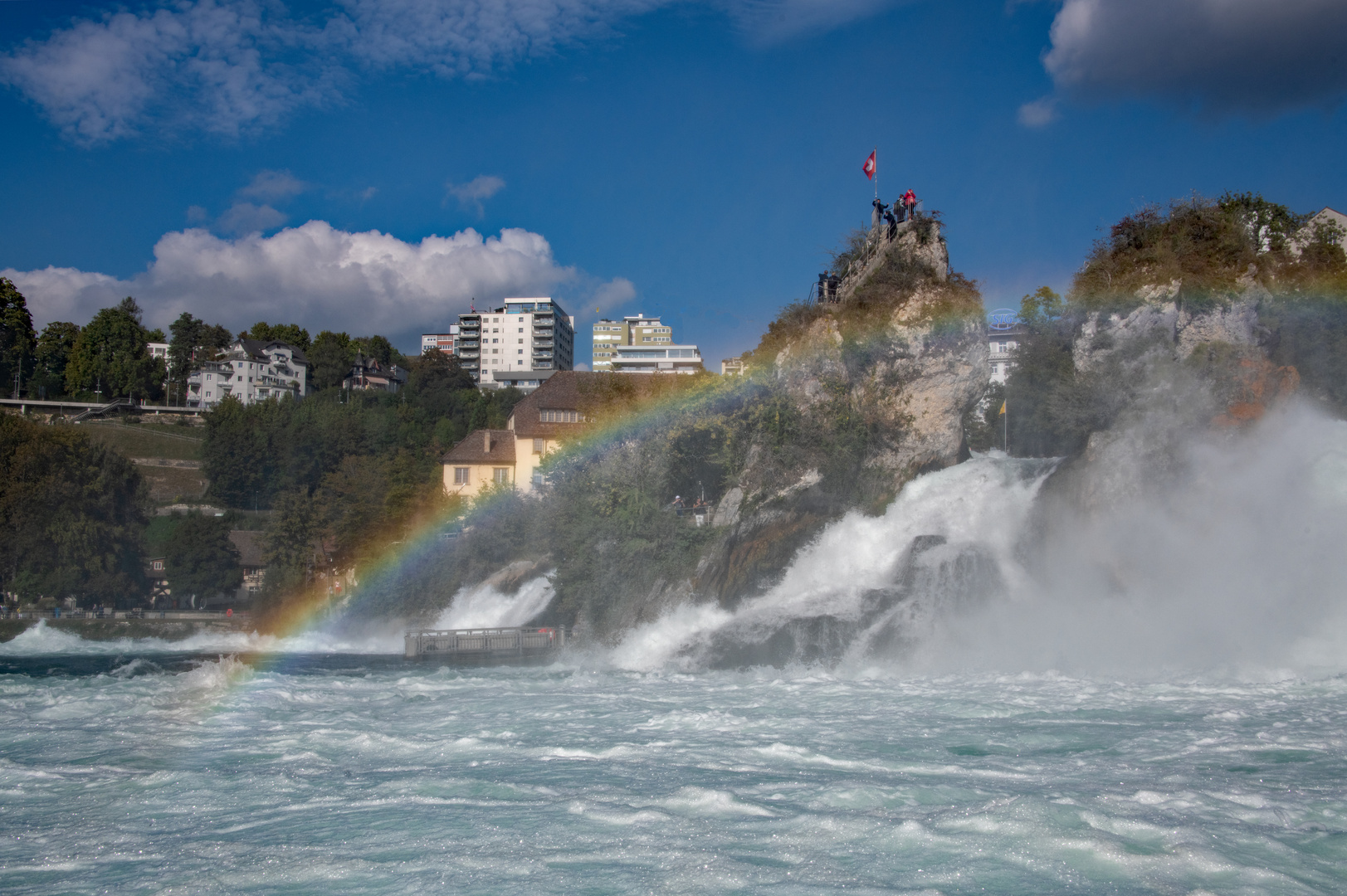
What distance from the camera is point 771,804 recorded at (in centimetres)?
1100

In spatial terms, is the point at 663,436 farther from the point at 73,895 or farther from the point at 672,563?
the point at 73,895

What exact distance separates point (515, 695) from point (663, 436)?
1686 centimetres

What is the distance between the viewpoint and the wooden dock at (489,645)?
1231 inches

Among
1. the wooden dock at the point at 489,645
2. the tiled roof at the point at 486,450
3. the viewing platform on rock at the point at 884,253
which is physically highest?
the viewing platform on rock at the point at 884,253

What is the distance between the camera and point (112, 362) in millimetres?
114812

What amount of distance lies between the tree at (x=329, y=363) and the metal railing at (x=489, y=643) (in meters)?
96.1

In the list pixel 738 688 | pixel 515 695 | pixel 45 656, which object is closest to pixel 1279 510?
pixel 738 688

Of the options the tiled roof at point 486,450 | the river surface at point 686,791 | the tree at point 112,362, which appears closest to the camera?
the river surface at point 686,791

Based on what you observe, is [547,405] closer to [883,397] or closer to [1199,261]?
[883,397]

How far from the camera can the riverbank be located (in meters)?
46.8

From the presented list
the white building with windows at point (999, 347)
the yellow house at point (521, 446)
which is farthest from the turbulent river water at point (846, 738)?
the white building with windows at point (999, 347)

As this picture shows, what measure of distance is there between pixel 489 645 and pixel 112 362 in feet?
356

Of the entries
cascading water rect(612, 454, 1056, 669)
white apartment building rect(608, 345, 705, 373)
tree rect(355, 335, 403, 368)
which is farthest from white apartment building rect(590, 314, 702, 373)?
cascading water rect(612, 454, 1056, 669)

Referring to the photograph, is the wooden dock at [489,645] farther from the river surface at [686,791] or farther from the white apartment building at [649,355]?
the white apartment building at [649,355]
